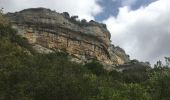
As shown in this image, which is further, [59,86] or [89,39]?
[89,39]

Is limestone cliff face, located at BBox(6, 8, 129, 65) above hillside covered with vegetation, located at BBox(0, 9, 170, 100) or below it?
above

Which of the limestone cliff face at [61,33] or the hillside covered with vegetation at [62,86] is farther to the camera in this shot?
the limestone cliff face at [61,33]

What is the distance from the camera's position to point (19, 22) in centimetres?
9188

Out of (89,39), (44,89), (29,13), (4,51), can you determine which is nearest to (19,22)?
(29,13)

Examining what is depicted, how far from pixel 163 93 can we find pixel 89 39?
6107 centimetres

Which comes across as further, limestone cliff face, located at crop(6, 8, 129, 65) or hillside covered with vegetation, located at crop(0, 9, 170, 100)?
limestone cliff face, located at crop(6, 8, 129, 65)

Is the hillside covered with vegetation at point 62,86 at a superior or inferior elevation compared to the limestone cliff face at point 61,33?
inferior

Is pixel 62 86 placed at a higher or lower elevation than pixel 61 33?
lower

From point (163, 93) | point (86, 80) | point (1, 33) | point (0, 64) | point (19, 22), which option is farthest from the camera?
point (19, 22)

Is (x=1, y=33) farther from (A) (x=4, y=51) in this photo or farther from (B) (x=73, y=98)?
(B) (x=73, y=98)

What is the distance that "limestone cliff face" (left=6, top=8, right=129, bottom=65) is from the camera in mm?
91875

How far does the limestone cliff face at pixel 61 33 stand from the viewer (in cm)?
9188

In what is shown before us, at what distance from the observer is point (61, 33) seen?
94812mm

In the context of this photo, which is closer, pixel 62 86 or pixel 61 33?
pixel 62 86
